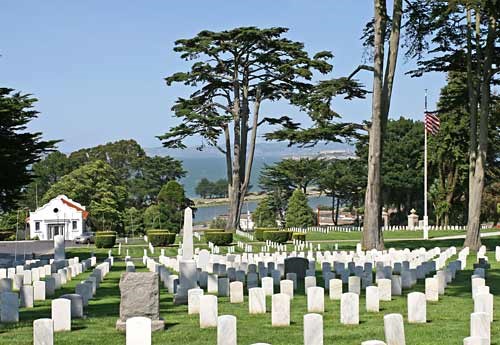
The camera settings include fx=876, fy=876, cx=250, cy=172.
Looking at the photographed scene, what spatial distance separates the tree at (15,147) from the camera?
35.3 meters

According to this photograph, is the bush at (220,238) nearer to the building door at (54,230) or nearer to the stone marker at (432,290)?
the building door at (54,230)

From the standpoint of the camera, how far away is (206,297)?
45.9 feet

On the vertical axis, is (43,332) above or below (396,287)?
above

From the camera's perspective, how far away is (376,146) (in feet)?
110

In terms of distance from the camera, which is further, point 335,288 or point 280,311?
point 335,288

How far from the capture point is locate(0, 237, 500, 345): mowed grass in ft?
42.0

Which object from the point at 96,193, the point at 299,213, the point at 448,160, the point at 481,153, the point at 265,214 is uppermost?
the point at 448,160

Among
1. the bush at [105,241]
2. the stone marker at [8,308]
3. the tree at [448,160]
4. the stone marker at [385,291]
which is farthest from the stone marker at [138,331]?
the tree at [448,160]

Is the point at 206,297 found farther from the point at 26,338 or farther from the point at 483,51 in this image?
the point at 483,51

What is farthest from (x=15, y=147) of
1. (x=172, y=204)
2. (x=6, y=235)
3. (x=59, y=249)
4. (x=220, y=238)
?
(x=172, y=204)

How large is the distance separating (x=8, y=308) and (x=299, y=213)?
62.1 m

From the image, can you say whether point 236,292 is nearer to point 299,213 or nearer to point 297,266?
point 297,266

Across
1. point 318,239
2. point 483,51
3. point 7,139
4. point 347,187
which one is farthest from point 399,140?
point 7,139

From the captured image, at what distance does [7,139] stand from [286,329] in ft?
82.0
